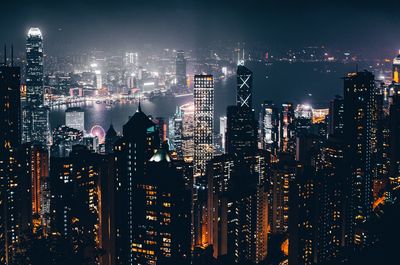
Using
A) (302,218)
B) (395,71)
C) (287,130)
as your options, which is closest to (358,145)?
(302,218)

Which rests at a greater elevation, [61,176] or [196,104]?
[196,104]

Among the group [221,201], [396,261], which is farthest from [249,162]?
[396,261]

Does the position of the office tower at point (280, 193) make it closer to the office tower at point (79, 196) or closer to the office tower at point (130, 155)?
the office tower at point (130, 155)

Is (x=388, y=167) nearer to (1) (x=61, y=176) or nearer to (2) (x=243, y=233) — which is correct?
(2) (x=243, y=233)

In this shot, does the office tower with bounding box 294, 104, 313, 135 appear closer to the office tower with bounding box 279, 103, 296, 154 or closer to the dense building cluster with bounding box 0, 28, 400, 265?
the office tower with bounding box 279, 103, 296, 154

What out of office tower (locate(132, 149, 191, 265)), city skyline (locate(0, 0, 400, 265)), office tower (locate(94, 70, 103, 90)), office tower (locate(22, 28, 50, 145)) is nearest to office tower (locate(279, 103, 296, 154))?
city skyline (locate(0, 0, 400, 265))

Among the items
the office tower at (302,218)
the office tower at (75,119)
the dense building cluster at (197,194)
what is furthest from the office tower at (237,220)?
the office tower at (75,119)
